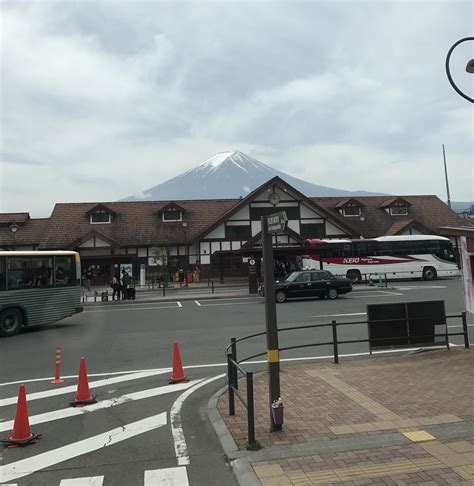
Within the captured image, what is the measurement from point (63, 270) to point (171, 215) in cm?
2986

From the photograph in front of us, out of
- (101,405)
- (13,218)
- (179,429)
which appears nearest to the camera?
(179,429)

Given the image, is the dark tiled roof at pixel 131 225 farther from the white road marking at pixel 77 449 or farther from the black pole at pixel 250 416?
the black pole at pixel 250 416

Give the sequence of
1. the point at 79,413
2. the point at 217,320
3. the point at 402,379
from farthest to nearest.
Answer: the point at 217,320 → the point at 402,379 → the point at 79,413

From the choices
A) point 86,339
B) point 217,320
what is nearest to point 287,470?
point 86,339

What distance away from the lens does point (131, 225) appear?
148 ft

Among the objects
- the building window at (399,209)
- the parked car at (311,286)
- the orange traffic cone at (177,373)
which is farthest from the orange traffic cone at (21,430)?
the building window at (399,209)

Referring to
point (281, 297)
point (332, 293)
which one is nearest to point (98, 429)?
point (281, 297)

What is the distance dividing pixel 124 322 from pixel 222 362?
28.5 ft

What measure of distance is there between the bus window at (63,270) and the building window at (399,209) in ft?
135

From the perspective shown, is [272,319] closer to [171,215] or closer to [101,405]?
[101,405]

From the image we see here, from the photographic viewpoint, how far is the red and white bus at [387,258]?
3594 centimetres

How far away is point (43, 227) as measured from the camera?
45.9 metres

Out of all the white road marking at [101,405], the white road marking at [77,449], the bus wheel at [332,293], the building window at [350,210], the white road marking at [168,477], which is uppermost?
the building window at [350,210]

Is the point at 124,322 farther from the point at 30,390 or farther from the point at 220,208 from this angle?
the point at 220,208
